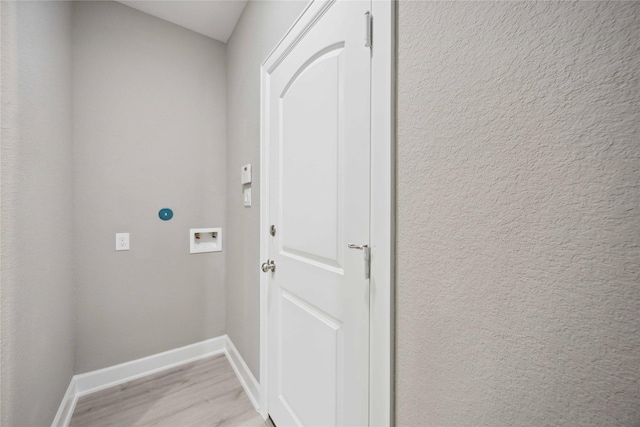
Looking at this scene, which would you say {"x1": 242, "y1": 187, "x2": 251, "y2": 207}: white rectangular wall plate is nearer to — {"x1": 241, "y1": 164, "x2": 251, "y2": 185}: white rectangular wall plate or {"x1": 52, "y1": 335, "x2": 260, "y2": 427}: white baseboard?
{"x1": 241, "y1": 164, "x2": 251, "y2": 185}: white rectangular wall plate

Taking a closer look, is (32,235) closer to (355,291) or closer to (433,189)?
(355,291)

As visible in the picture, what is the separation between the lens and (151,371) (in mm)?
1847

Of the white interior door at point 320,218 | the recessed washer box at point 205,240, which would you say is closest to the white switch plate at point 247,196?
the white interior door at point 320,218

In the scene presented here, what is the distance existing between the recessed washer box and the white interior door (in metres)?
0.97

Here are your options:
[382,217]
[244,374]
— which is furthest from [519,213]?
[244,374]

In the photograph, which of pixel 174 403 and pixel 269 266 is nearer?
pixel 269 266

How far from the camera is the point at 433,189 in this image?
1.95ft

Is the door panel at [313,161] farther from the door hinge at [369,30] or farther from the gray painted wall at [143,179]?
the gray painted wall at [143,179]

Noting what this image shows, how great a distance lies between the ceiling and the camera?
1742 mm

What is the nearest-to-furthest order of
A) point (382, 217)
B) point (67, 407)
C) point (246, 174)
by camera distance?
1. point (382, 217)
2. point (67, 407)
3. point (246, 174)

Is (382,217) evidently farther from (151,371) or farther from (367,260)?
(151,371)

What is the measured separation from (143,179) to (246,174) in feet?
2.71

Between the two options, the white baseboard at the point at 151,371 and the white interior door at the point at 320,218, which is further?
the white baseboard at the point at 151,371

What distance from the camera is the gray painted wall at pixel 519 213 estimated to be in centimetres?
37
